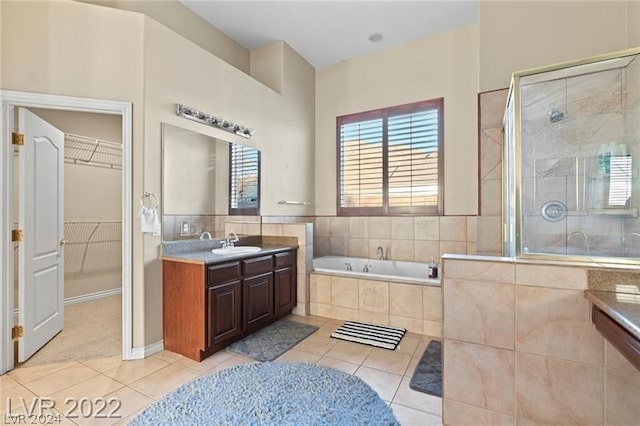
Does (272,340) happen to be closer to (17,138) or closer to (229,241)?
(229,241)

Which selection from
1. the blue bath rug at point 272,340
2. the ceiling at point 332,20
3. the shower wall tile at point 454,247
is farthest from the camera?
the shower wall tile at point 454,247

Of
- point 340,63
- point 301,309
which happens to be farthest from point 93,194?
point 340,63

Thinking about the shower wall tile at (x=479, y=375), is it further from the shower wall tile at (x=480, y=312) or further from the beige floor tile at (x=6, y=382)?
the beige floor tile at (x=6, y=382)

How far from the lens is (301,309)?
340cm

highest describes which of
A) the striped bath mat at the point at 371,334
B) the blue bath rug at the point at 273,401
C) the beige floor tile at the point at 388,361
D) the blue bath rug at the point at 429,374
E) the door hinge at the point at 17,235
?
the door hinge at the point at 17,235

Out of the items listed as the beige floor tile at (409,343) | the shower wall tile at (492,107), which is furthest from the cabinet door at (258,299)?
the shower wall tile at (492,107)

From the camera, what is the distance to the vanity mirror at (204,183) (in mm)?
2713

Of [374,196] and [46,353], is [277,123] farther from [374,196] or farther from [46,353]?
[46,353]

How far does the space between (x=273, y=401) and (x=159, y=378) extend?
94cm

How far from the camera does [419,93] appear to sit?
13.0 ft

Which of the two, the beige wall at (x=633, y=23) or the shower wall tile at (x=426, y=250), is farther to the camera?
the shower wall tile at (x=426, y=250)

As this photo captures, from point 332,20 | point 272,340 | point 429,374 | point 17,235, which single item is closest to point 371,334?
point 429,374

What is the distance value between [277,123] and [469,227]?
9.32ft

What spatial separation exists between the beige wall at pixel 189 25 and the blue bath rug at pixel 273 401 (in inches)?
131
